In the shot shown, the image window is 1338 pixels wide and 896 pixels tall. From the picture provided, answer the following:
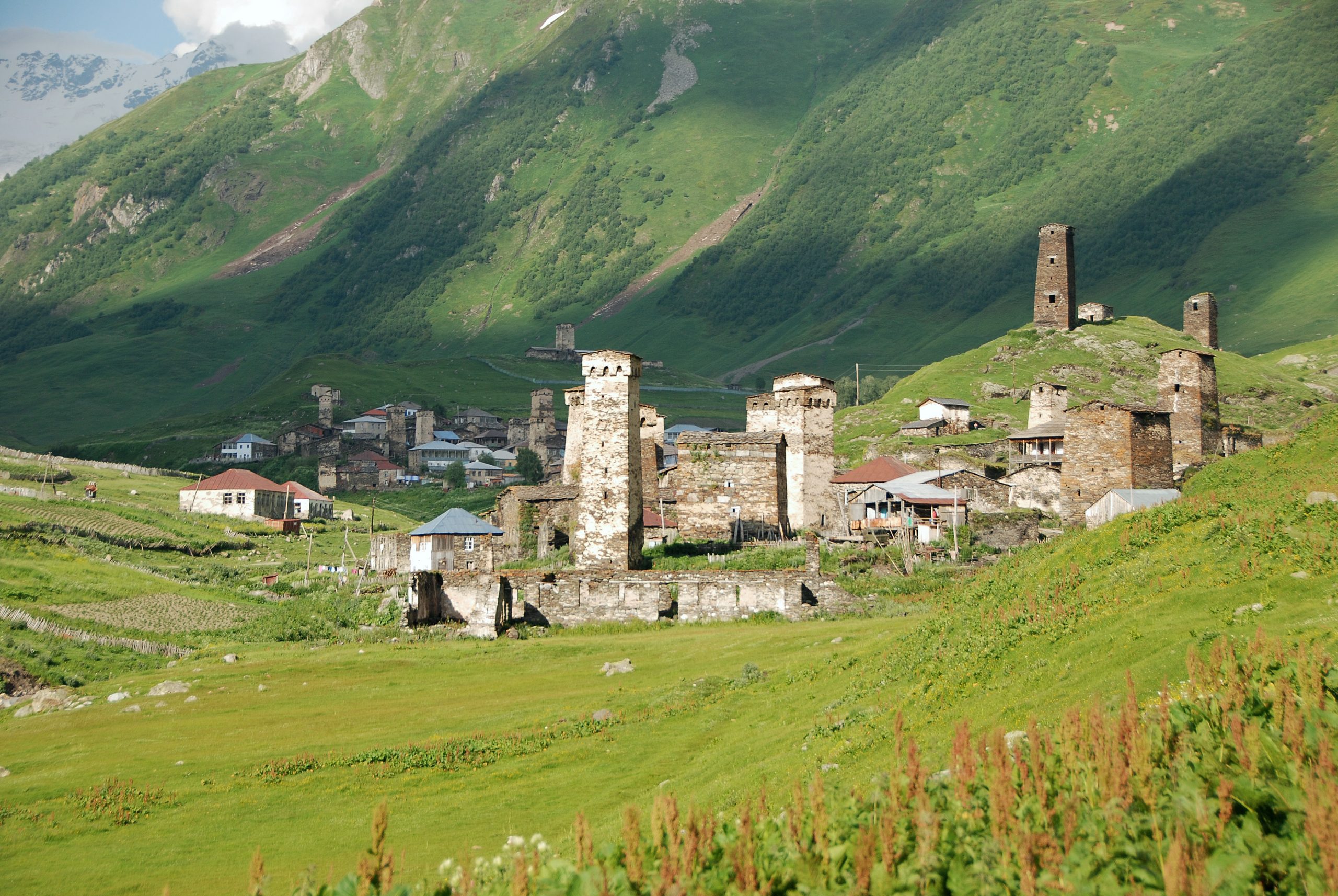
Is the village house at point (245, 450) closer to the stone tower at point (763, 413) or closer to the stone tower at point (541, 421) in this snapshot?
the stone tower at point (541, 421)

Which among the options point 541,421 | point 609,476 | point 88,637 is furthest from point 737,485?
point 541,421

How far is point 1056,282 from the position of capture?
9825 cm

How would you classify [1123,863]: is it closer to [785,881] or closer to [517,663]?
[785,881]

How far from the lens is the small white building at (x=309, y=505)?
92938 mm

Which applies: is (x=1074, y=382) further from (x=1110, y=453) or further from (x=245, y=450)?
(x=245, y=450)

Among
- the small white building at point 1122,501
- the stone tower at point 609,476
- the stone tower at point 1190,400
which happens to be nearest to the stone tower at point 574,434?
the stone tower at point 609,476

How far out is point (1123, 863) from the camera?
Result: 820 centimetres

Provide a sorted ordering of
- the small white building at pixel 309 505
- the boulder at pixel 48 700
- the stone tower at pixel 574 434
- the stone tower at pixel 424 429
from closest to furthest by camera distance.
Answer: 1. the boulder at pixel 48 700
2. the stone tower at pixel 574 434
3. the small white building at pixel 309 505
4. the stone tower at pixel 424 429

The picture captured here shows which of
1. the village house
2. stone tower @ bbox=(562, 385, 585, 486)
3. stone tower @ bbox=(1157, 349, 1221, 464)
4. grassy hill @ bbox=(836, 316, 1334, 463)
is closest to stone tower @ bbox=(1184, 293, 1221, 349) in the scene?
grassy hill @ bbox=(836, 316, 1334, 463)

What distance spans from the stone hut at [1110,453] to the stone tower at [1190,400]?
11.7 m

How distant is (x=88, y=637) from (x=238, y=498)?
50858mm

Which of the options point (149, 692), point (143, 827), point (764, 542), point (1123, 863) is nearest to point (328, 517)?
point (764, 542)

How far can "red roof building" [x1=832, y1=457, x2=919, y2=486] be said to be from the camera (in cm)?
5856

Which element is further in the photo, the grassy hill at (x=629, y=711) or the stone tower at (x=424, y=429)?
the stone tower at (x=424, y=429)
